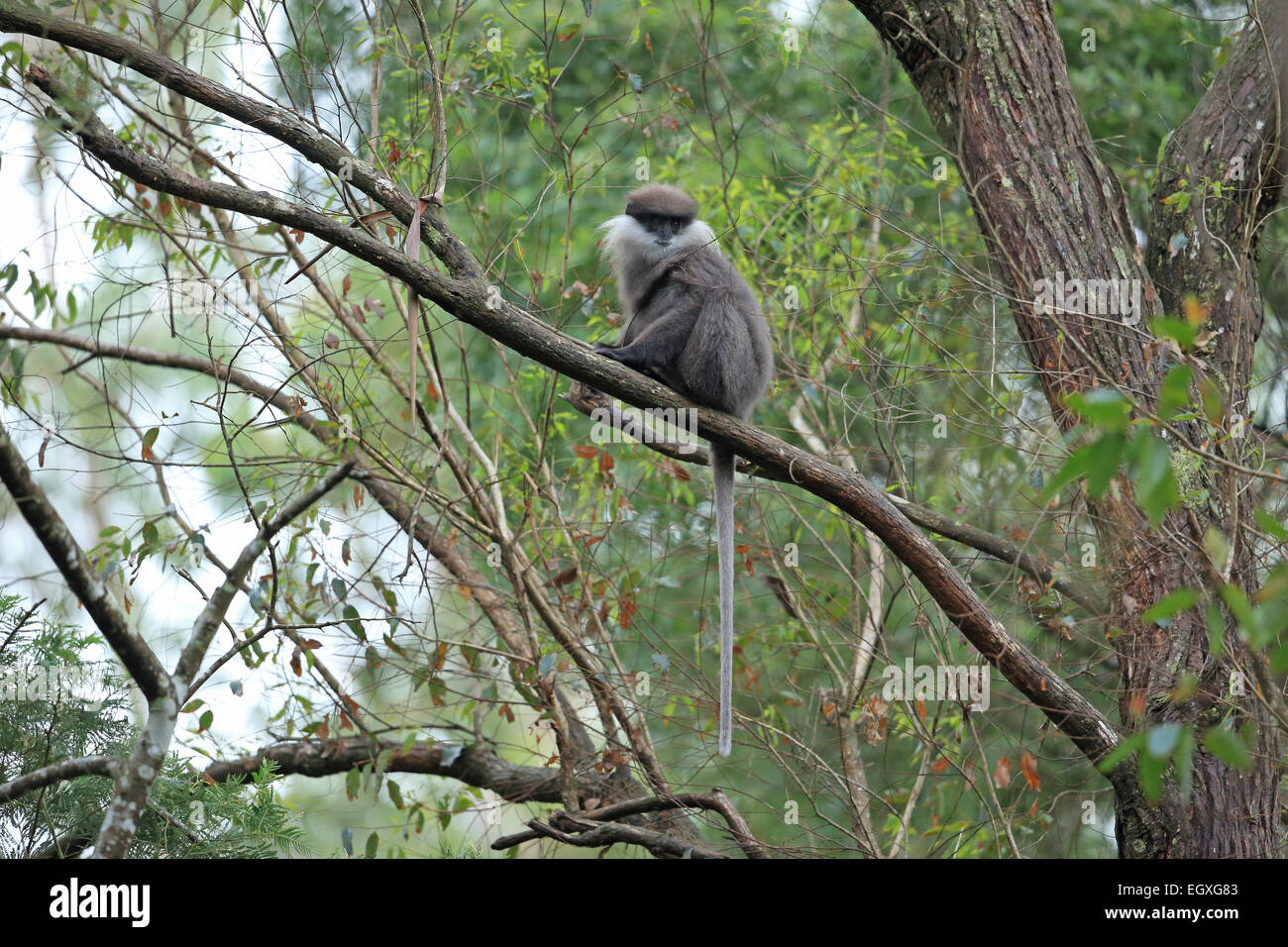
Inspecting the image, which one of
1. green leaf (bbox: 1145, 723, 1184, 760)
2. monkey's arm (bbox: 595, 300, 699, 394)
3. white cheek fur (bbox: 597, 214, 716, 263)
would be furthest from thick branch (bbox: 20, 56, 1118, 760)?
green leaf (bbox: 1145, 723, 1184, 760)

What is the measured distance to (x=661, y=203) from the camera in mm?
5609

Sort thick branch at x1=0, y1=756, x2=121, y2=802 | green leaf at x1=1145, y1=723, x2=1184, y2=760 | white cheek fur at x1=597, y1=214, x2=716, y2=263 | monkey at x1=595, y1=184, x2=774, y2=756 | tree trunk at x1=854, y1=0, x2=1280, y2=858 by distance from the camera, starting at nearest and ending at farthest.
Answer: green leaf at x1=1145, y1=723, x2=1184, y2=760 → thick branch at x1=0, y1=756, x2=121, y2=802 → tree trunk at x1=854, y1=0, x2=1280, y2=858 → monkey at x1=595, y1=184, x2=774, y2=756 → white cheek fur at x1=597, y1=214, x2=716, y2=263

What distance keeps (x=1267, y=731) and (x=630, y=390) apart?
2.78m

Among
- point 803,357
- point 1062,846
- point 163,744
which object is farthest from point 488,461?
point 1062,846

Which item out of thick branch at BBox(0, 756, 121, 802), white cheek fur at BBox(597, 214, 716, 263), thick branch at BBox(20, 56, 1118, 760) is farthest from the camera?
white cheek fur at BBox(597, 214, 716, 263)

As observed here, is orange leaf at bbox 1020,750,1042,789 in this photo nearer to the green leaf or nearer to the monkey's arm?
the monkey's arm

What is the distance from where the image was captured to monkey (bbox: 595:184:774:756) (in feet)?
16.2

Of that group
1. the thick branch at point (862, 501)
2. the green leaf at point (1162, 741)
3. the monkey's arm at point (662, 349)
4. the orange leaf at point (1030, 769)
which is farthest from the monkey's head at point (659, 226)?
the green leaf at point (1162, 741)

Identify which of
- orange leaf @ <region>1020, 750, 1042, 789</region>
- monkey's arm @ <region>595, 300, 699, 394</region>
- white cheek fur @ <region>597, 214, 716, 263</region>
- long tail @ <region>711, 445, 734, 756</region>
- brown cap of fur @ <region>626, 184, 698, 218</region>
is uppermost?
brown cap of fur @ <region>626, 184, 698, 218</region>

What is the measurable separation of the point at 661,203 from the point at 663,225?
0.11m

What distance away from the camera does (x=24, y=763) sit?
353 centimetres

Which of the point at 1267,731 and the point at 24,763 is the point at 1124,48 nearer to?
the point at 1267,731

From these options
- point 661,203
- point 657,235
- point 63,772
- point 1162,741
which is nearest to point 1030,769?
point 657,235

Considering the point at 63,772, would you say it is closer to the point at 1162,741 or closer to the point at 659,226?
the point at 1162,741
